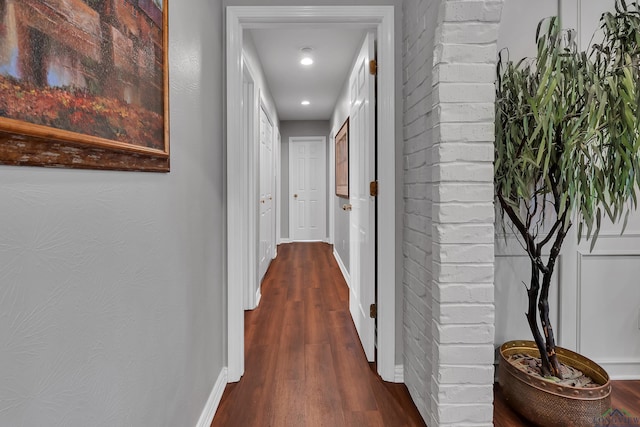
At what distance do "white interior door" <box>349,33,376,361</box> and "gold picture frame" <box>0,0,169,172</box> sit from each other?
1.28 m

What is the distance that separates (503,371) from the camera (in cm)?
173

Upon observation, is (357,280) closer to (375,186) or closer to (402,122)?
(375,186)

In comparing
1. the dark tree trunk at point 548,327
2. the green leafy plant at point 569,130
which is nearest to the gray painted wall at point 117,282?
the green leafy plant at point 569,130

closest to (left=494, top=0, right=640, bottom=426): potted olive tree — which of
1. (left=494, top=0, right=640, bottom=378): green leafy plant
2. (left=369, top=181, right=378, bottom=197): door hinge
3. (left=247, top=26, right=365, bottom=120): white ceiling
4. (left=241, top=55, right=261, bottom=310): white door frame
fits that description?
(left=494, top=0, right=640, bottom=378): green leafy plant

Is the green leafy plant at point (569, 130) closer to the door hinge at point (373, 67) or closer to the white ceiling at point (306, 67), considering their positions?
the door hinge at point (373, 67)

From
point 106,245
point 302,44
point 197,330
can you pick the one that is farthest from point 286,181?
point 106,245

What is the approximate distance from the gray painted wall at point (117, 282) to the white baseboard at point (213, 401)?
0.05 metres

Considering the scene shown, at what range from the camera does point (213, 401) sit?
1.64 metres

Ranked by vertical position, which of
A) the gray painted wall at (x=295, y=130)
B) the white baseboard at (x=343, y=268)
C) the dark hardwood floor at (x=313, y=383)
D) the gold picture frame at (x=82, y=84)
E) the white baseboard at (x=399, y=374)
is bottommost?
the dark hardwood floor at (x=313, y=383)

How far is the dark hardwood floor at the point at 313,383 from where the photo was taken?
1.63 metres

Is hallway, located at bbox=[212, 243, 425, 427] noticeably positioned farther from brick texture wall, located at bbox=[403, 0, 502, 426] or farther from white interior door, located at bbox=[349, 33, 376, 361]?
brick texture wall, located at bbox=[403, 0, 502, 426]

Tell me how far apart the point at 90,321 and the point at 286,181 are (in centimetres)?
626

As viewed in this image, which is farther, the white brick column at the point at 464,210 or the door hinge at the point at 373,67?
the door hinge at the point at 373,67

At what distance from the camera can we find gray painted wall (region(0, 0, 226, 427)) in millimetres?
554
